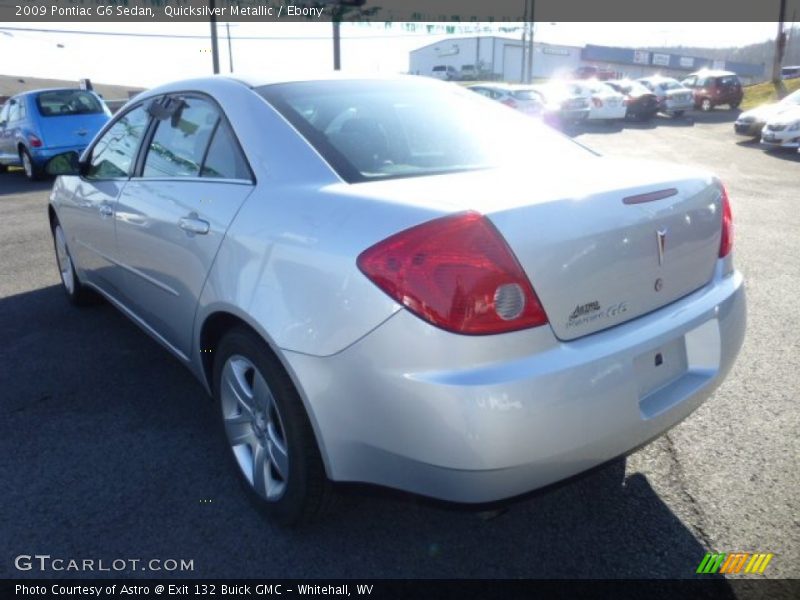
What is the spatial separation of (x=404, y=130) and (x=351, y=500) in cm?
149

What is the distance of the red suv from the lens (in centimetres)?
2898

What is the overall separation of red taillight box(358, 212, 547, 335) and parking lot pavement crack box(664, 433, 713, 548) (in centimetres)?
110

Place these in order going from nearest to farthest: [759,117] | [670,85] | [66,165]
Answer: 1. [66,165]
2. [759,117]
3. [670,85]

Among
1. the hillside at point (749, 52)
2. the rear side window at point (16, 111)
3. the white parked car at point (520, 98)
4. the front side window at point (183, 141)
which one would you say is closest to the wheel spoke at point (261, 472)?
the front side window at point (183, 141)

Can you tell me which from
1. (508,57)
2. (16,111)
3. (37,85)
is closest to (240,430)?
(16,111)

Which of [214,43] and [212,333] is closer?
[212,333]

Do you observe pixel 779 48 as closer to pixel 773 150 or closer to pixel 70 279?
pixel 773 150

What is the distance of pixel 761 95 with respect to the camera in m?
32.3

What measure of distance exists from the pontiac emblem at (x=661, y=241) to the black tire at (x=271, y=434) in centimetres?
126

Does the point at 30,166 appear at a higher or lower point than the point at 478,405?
lower

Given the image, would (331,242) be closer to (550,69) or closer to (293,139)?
(293,139)

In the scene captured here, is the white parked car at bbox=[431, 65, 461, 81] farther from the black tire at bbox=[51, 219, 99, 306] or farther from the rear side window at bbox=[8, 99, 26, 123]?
the black tire at bbox=[51, 219, 99, 306]

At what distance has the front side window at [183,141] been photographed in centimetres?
294

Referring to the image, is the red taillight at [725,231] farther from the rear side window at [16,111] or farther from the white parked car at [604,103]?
the white parked car at [604,103]
